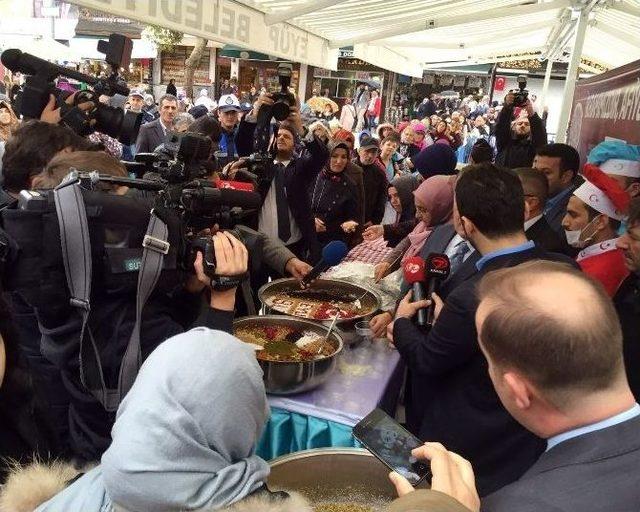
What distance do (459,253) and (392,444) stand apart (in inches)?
55.1

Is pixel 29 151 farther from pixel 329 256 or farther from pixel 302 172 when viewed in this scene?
pixel 302 172

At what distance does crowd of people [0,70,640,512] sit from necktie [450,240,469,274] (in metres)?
0.02

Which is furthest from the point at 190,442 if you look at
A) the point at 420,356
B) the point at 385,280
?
the point at 385,280

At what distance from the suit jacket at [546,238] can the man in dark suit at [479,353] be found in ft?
2.61

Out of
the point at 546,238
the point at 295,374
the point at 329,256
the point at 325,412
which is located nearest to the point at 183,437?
the point at 295,374

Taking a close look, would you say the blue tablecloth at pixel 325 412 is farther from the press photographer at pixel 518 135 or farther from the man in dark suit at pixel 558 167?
the press photographer at pixel 518 135

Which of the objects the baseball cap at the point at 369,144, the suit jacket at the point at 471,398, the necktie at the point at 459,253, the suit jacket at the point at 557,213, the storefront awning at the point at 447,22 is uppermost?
the storefront awning at the point at 447,22

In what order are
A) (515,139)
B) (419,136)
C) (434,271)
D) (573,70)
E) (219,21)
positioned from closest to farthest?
(434,271)
(219,21)
(573,70)
(515,139)
(419,136)

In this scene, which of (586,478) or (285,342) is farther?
(285,342)

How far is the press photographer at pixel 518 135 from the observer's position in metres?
5.14

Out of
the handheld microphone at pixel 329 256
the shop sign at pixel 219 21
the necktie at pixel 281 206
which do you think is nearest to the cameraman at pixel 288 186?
the necktie at pixel 281 206

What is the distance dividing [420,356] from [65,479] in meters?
1.19

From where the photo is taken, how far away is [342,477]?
1688 millimetres

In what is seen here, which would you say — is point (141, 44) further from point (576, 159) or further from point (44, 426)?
point (44, 426)
